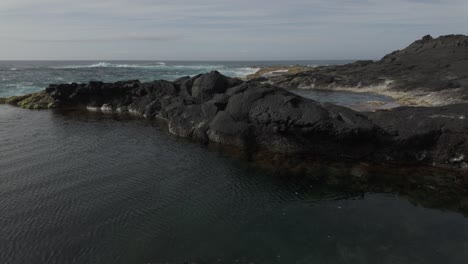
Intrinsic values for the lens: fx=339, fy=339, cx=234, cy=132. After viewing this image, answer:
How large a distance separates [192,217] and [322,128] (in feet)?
53.4

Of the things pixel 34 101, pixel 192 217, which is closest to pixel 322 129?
pixel 192 217

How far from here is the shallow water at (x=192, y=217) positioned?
15984 mm

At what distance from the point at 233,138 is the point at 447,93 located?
119ft

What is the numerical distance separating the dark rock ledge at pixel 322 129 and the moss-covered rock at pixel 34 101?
27578mm

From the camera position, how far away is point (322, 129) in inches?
1214

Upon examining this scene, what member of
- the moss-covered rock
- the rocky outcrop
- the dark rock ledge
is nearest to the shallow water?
the dark rock ledge

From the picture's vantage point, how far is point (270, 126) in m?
33.0

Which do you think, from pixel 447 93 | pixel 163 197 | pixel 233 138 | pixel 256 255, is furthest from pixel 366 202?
pixel 447 93

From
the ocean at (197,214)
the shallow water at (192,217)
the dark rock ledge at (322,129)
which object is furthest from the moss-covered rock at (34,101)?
the shallow water at (192,217)

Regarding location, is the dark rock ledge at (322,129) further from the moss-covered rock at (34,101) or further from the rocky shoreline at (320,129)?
the moss-covered rock at (34,101)

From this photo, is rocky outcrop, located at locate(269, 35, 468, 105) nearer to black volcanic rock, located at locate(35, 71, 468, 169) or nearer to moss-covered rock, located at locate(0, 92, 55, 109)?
black volcanic rock, located at locate(35, 71, 468, 169)

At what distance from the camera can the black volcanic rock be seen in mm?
28969

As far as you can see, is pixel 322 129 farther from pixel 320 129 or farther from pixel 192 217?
pixel 192 217

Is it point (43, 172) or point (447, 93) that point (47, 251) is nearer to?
point (43, 172)
